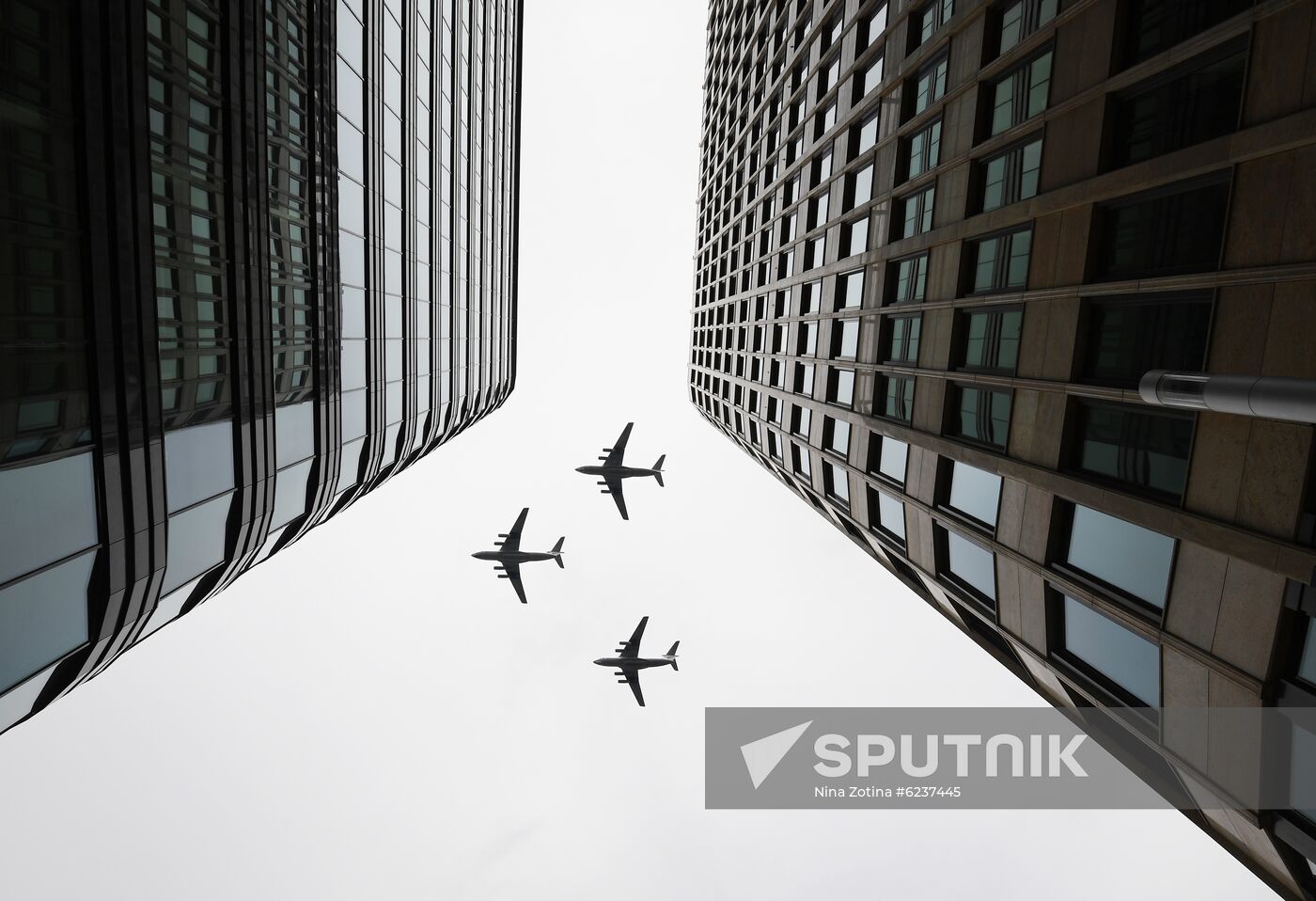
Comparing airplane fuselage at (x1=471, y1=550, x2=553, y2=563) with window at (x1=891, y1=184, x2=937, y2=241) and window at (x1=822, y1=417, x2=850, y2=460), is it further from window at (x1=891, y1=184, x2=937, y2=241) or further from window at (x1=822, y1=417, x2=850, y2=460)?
window at (x1=891, y1=184, x2=937, y2=241)

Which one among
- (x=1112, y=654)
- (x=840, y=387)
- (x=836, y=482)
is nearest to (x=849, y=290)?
(x=840, y=387)

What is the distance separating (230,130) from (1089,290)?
712 inches

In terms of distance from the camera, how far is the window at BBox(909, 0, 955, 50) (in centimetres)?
1789

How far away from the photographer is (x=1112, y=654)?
11914mm

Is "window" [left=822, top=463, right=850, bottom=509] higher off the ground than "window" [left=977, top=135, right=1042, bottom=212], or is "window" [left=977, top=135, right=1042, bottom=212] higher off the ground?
"window" [left=977, top=135, right=1042, bottom=212]

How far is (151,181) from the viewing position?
12.1m

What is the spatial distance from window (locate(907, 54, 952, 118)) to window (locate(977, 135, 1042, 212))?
366 cm

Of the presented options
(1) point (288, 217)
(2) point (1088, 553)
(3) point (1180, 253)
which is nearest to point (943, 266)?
(3) point (1180, 253)

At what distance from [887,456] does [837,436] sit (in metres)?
3.96

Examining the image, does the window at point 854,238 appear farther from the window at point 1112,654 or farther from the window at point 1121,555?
the window at point 1112,654

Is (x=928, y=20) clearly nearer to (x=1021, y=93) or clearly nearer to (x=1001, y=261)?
(x=1021, y=93)

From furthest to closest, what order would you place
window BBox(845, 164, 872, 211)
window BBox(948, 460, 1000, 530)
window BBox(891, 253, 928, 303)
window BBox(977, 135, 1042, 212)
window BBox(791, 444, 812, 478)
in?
window BBox(791, 444, 812, 478) < window BBox(845, 164, 872, 211) < window BBox(891, 253, 928, 303) < window BBox(948, 460, 1000, 530) < window BBox(977, 135, 1042, 212)

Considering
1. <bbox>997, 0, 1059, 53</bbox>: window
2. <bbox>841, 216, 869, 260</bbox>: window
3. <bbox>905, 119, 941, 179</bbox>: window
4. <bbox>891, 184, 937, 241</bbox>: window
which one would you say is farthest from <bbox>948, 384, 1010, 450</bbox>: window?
<bbox>841, 216, 869, 260</bbox>: window

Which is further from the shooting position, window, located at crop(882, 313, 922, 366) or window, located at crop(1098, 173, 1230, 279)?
window, located at crop(882, 313, 922, 366)
